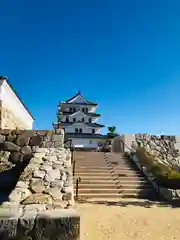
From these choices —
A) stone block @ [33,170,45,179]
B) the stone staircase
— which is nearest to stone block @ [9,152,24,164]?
the stone staircase

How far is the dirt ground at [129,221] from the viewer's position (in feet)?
13.2

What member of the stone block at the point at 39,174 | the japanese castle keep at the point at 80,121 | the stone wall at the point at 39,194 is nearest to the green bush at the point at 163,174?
the stone wall at the point at 39,194

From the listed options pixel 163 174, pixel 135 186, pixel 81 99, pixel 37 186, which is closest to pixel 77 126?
pixel 81 99

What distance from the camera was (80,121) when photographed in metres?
35.0

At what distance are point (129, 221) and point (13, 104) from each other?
944 centimetres

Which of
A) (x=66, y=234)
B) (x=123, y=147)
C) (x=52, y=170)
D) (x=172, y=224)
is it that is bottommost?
(x=172, y=224)

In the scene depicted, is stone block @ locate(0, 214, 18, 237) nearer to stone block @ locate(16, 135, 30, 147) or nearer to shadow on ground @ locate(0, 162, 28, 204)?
shadow on ground @ locate(0, 162, 28, 204)

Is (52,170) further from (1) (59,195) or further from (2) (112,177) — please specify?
(2) (112,177)

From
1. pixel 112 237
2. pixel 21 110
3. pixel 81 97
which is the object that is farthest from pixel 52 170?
pixel 81 97

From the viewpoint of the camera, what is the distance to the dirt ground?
159 inches

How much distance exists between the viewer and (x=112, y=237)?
3.92 metres

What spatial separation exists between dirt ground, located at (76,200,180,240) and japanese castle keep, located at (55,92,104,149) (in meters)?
25.4

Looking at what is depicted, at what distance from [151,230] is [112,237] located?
953mm

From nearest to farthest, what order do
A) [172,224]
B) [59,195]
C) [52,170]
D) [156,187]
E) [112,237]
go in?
1. [112,237]
2. [59,195]
3. [172,224]
4. [52,170]
5. [156,187]
